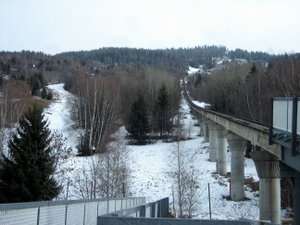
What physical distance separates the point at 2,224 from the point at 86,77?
68882mm

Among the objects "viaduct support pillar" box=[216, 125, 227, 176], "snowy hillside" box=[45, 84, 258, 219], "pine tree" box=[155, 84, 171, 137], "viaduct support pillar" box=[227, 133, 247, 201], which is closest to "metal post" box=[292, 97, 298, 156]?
"snowy hillside" box=[45, 84, 258, 219]

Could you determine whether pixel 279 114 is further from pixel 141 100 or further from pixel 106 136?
pixel 141 100

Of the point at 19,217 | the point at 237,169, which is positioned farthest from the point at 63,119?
the point at 19,217

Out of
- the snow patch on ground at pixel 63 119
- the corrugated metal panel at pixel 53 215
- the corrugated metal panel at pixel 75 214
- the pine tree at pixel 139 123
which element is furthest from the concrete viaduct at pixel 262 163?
the snow patch on ground at pixel 63 119

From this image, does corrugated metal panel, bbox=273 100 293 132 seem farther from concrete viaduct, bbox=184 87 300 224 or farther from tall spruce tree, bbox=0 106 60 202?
tall spruce tree, bbox=0 106 60 202

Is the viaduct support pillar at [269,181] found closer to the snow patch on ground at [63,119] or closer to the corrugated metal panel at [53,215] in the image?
the corrugated metal panel at [53,215]

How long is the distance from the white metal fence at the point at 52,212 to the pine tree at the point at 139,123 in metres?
64.8

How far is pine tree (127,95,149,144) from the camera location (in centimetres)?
8019

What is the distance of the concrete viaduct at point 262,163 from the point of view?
56.4 feet

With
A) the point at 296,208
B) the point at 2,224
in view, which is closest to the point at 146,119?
the point at 296,208

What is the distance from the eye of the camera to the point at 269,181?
2892 cm

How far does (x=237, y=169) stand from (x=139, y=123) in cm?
3963

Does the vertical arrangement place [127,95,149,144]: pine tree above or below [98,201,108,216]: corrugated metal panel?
below

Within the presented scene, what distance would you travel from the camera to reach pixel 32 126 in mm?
27953
